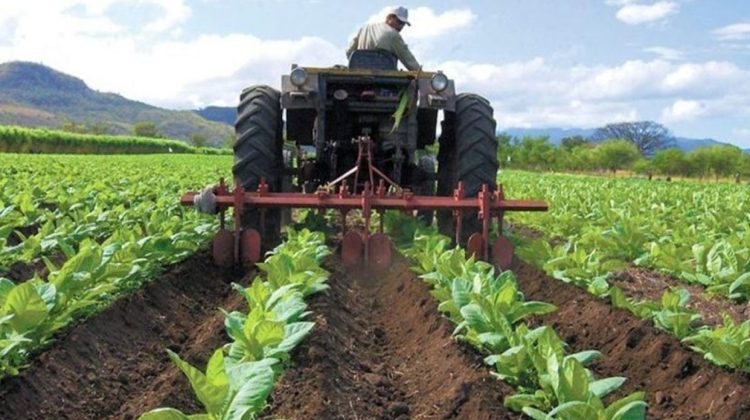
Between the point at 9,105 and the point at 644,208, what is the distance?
186578mm

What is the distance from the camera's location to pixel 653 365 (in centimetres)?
399

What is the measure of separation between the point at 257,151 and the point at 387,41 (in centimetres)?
147

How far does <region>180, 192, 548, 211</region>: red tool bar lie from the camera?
648 centimetres

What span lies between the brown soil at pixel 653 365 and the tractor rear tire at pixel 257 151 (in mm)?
2973

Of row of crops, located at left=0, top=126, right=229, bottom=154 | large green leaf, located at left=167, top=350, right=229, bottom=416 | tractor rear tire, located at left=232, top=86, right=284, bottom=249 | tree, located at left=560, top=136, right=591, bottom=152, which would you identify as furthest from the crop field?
tree, located at left=560, top=136, right=591, bottom=152

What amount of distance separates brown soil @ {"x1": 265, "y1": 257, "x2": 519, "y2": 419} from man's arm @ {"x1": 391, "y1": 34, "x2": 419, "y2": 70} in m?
2.76

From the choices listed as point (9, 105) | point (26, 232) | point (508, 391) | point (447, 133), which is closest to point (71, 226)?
point (26, 232)

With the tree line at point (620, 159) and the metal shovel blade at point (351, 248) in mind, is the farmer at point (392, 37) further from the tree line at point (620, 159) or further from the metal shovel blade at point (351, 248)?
the tree line at point (620, 159)

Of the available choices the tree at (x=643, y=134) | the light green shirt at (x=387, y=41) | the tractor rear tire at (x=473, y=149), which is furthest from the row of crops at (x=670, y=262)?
the tree at (x=643, y=134)

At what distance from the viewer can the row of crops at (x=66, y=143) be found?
4097 centimetres

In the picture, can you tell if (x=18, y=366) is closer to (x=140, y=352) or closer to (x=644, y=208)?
(x=140, y=352)

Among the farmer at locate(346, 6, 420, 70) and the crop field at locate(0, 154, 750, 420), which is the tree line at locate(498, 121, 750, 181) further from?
the crop field at locate(0, 154, 750, 420)

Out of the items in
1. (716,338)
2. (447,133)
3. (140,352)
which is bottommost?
→ (140,352)

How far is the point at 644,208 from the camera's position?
12.4 m
